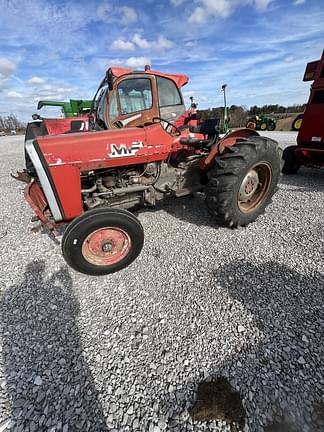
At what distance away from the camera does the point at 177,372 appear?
1615mm

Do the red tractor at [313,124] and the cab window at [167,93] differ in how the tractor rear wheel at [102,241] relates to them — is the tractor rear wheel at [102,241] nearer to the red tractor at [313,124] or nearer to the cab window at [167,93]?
the cab window at [167,93]

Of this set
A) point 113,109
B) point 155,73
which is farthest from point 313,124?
point 113,109

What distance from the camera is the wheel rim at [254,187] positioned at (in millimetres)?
3205

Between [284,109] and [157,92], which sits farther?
[284,109]

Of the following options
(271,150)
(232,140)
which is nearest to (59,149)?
(232,140)

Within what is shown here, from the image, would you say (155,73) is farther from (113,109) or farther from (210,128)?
(210,128)

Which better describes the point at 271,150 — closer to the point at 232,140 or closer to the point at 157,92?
the point at 232,140

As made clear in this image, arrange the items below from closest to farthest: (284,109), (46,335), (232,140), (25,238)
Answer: (46,335)
(232,140)
(25,238)
(284,109)

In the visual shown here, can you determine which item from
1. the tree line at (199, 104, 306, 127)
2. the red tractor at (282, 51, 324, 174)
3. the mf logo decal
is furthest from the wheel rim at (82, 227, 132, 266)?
the tree line at (199, 104, 306, 127)

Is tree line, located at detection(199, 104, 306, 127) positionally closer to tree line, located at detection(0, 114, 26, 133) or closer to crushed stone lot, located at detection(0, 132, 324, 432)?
crushed stone lot, located at detection(0, 132, 324, 432)

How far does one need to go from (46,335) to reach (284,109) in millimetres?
35751

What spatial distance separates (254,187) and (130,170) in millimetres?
1750

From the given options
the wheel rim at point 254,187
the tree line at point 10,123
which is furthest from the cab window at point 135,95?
the tree line at point 10,123

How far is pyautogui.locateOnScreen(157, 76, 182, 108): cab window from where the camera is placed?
3.68m
